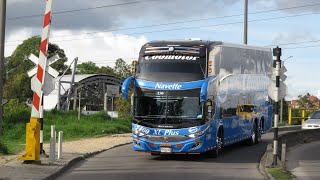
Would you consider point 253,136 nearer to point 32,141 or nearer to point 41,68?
point 41,68

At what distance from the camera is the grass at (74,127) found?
30.4 meters

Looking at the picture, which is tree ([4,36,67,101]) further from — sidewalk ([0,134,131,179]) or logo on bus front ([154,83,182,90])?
logo on bus front ([154,83,182,90])

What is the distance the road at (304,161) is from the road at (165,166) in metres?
1.14

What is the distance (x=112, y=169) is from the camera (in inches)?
629

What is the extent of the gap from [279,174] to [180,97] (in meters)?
4.82

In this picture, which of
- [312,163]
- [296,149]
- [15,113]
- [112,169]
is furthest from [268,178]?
[15,113]

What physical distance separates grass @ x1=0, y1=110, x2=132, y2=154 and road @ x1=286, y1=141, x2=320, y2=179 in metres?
10.8

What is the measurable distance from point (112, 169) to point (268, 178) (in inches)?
171

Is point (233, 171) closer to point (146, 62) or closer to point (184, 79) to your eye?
point (184, 79)

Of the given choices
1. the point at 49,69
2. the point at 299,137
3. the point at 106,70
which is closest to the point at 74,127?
the point at 299,137

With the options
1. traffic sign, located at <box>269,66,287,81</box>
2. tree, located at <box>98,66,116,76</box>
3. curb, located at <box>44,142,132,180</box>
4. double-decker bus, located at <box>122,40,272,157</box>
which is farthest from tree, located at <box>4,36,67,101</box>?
traffic sign, located at <box>269,66,287,81</box>

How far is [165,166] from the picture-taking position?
1692 centimetres

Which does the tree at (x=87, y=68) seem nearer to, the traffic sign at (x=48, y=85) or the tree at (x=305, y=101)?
the tree at (x=305, y=101)

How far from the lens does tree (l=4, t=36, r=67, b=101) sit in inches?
3433
